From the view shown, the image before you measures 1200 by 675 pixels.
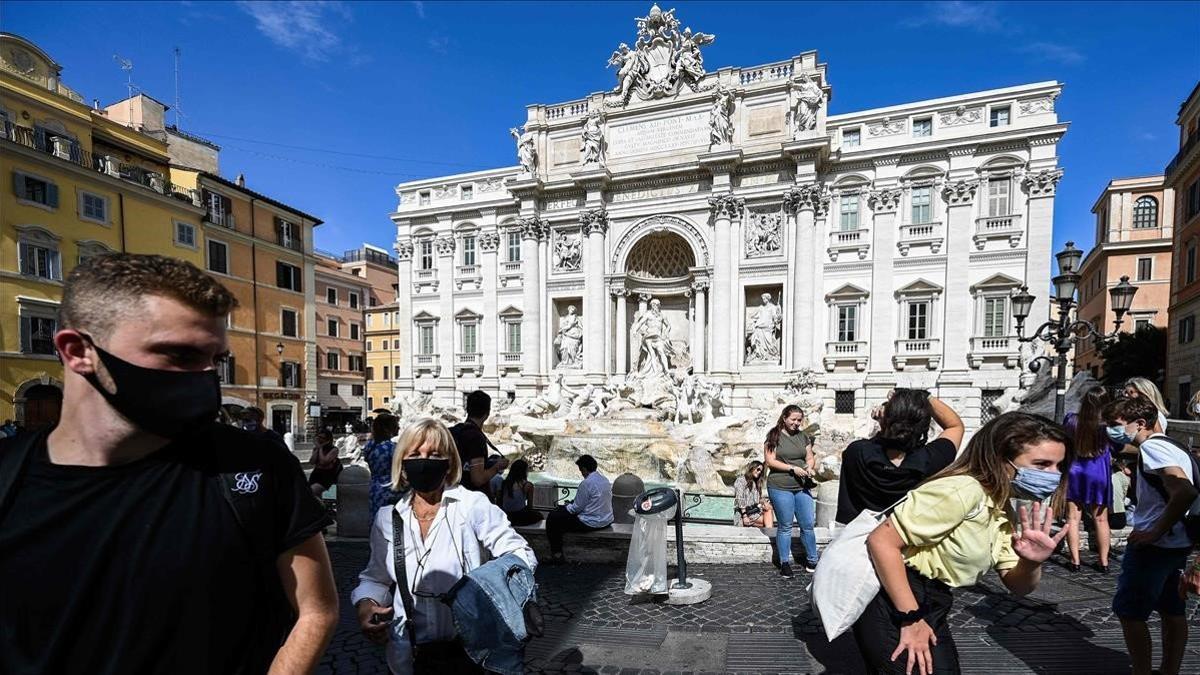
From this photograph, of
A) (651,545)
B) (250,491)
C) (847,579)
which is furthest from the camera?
(651,545)

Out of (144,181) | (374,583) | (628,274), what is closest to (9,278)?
(144,181)

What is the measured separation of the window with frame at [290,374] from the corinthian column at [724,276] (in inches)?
846

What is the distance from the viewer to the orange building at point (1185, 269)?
61.3 feet

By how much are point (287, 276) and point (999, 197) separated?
32.9m

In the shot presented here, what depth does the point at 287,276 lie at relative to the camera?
26.5 m

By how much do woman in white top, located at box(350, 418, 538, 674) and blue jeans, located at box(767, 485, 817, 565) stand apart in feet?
11.7

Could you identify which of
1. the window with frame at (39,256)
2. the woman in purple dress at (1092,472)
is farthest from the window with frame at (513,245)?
the woman in purple dress at (1092,472)

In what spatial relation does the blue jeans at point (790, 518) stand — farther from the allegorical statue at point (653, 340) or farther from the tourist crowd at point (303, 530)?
the allegorical statue at point (653, 340)

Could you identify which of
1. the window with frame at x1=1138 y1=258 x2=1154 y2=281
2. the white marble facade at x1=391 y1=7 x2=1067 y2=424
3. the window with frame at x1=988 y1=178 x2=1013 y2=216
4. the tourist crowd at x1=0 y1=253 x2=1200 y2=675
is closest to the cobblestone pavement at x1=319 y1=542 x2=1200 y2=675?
the tourist crowd at x1=0 y1=253 x2=1200 y2=675

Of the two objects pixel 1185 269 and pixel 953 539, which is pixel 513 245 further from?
pixel 1185 269

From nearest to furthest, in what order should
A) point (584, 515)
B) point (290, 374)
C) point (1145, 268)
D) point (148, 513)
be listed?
1. point (148, 513)
2. point (584, 515)
3. point (290, 374)
4. point (1145, 268)

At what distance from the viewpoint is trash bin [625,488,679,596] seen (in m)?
4.54

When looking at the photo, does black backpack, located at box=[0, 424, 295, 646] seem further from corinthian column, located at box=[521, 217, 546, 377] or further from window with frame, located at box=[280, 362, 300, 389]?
window with frame, located at box=[280, 362, 300, 389]

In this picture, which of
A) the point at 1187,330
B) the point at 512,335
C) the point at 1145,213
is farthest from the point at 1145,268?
the point at 512,335
